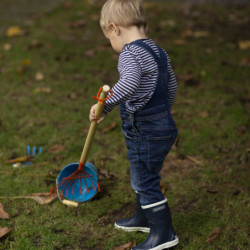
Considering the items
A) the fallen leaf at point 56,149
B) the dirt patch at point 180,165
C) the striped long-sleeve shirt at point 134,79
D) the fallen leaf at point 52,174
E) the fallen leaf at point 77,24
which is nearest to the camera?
the striped long-sleeve shirt at point 134,79

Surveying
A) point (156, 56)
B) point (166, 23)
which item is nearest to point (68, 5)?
point (166, 23)

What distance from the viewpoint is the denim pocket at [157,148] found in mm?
2357

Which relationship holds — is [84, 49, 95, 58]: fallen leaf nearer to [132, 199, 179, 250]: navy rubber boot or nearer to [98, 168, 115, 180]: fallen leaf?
[98, 168, 115, 180]: fallen leaf

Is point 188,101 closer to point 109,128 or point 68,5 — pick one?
point 109,128

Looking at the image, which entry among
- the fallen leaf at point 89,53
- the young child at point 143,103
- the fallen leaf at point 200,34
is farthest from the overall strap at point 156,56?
the fallen leaf at point 200,34

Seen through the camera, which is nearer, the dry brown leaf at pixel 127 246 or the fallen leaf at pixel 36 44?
the dry brown leaf at pixel 127 246

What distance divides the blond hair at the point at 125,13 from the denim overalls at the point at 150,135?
0.45 feet

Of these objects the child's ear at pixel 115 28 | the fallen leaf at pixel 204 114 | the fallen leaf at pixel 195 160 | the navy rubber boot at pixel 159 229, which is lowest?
the fallen leaf at pixel 204 114

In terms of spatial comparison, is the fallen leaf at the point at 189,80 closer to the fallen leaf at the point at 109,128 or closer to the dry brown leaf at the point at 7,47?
the fallen leaf at the point at 109,128

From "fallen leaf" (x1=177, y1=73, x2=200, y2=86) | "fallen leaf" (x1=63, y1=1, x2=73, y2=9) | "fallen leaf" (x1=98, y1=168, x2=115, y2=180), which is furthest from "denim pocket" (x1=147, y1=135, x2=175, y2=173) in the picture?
"fallen leaf" (x1=63, y1=1, x2=73, y2=9)

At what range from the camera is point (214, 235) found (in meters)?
2.58

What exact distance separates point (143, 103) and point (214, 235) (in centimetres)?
99

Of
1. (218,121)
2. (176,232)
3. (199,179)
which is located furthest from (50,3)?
(176,232)

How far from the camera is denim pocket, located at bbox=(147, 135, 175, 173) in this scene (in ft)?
7.73
